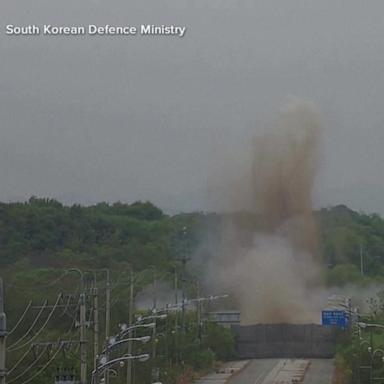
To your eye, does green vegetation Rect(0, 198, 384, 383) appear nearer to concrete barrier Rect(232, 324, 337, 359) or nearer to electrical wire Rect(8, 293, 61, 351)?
electrical wire Rect(8, 293, 61, 351)

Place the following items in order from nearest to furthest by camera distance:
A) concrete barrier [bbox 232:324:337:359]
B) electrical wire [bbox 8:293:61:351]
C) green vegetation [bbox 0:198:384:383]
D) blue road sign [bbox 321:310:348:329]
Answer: electrical wire [bbox 8:293:61:351] < green vegetation [bbox 0:198:384:383] < blue road sign [bbox 321:310:348:329] < concrete barrier [bbox 232:324:337:359]

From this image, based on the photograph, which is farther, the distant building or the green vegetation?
the distant building

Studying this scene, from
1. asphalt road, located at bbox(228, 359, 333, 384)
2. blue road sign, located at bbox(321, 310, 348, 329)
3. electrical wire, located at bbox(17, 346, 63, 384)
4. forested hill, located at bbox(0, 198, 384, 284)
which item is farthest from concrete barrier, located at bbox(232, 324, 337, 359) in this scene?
electrical wire, located at bbox(17, 346, 63, 384)

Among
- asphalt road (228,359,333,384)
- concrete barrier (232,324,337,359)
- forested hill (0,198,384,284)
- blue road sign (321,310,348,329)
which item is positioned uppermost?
forested hill (0,198,384,284)

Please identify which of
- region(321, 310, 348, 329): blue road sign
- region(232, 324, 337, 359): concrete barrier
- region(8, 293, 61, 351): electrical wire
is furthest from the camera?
region(232, 324, 337, 359): concrete barrier

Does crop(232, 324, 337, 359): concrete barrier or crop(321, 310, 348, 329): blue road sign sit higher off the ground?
crop(321, 310, 348, 329): blue road sign

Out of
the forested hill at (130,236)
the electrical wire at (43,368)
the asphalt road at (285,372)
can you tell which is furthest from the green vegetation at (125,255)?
the electrical wire at (43,368)

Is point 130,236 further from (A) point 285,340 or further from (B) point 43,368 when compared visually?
(B) point 43,368
